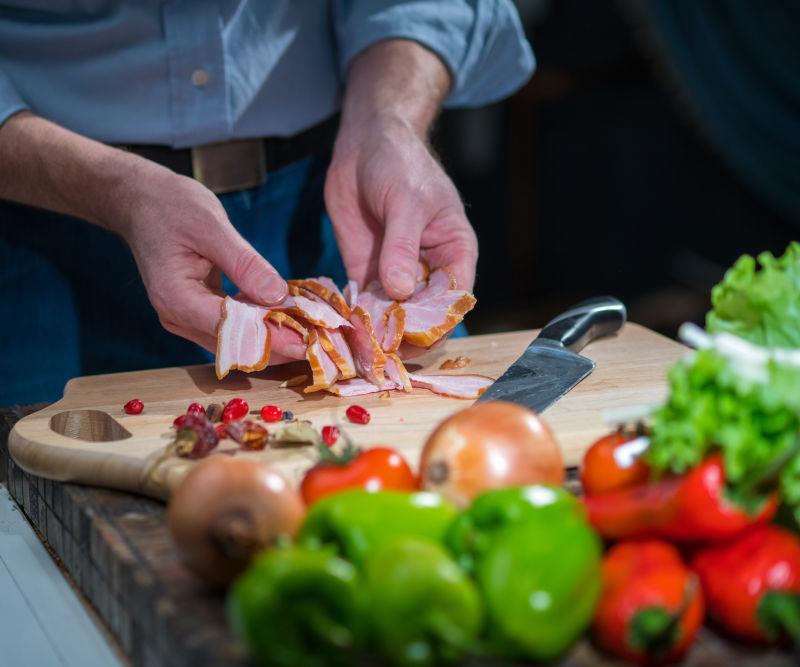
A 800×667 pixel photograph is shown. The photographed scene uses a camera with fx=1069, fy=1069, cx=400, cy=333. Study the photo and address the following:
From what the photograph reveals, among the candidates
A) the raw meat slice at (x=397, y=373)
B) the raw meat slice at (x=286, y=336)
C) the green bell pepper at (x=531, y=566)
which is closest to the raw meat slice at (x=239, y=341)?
the raw meat slice at (x=286, y=336)

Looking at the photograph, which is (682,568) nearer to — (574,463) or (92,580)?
(574,463)

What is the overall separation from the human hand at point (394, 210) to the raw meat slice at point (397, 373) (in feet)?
0.62

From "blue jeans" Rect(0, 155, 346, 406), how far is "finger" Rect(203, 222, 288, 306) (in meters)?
0.55

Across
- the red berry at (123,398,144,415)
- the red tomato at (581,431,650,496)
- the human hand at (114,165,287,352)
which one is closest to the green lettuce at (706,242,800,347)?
the red tomato at (581,431,650,496)

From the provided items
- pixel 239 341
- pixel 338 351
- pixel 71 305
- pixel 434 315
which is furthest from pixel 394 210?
pixel 71 305

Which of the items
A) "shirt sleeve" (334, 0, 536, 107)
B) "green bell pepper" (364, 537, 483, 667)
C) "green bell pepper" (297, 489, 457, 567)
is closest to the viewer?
"green bell pepper" (364, 537, 483, 667)

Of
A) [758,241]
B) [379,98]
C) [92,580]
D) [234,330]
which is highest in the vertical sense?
[379,98]

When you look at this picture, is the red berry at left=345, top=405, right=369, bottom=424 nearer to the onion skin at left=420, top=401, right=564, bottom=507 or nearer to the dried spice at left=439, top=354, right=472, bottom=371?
the dried spice at left=439, top=354, right=472, bottom=371

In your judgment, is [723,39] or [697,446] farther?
[723,39]

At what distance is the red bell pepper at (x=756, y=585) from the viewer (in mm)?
1154

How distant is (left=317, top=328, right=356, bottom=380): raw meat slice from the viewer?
213 cm

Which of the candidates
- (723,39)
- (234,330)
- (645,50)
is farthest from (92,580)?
(645,50)

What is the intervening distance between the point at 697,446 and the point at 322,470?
1.63 ft

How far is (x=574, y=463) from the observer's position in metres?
1.80
